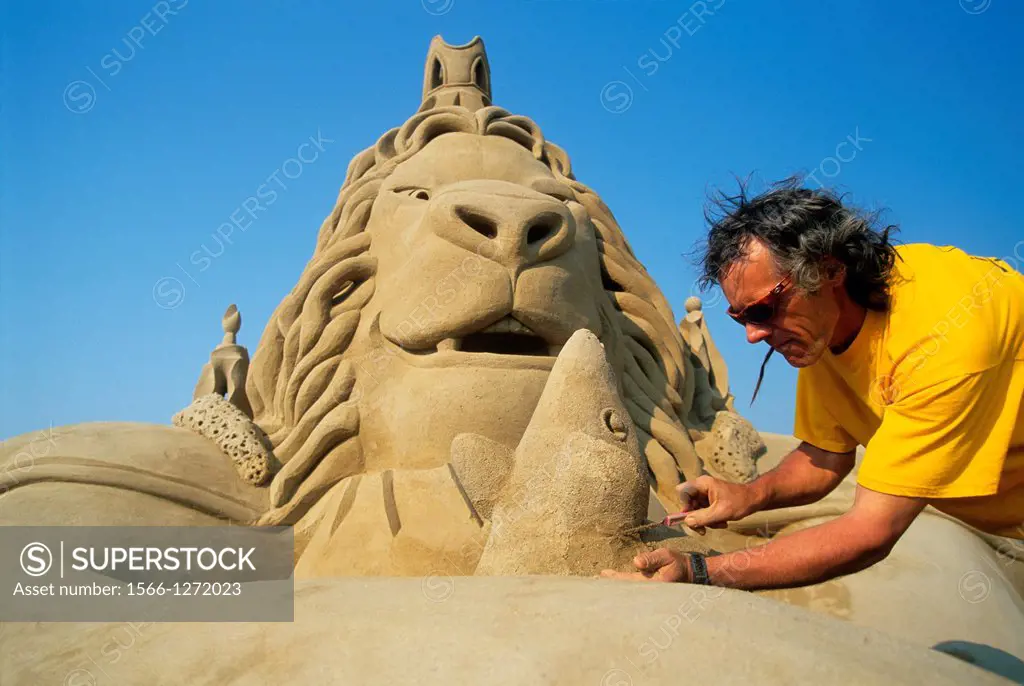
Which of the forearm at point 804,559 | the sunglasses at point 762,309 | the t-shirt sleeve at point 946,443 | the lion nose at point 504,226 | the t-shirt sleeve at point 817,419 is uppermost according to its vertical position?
the lion nose at point 504,226

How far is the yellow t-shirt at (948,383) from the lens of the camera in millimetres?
1674

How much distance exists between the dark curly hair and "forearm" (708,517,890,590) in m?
0.53

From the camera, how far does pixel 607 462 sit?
95.3 inches

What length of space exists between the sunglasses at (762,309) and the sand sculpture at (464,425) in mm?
703

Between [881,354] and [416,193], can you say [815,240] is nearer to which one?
[881,354]

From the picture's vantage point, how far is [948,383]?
1657 mm

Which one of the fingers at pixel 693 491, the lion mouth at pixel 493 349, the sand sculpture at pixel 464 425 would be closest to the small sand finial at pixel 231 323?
the sand sculpture at pixel 464 425

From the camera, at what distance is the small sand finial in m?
5.11

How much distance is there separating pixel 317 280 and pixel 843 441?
263 cm

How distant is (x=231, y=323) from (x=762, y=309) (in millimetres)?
4068

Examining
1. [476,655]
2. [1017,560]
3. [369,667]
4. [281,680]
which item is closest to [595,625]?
[476,655]

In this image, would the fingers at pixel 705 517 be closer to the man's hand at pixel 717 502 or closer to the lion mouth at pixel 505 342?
the man's hand at pixel 717 502

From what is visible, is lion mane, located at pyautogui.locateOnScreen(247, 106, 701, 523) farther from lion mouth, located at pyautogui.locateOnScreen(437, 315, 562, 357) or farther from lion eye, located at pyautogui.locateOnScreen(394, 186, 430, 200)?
lion mouth, located at pyautogui.locateOnScreen(437, 315, 562, 357)

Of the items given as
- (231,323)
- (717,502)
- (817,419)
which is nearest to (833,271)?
(817,419)
